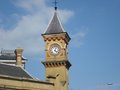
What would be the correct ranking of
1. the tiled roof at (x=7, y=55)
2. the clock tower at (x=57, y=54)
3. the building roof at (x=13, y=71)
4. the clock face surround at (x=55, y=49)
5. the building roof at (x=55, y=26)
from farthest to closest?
the tiled roof at (x=7, y=55) → the building roof at (x=55, y=26) → the clock face surround at (x=55, y=49) → the clock tower at (x=57, y=54) → the building roof at (x=13, y=71)

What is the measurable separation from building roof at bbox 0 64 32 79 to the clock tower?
13.3ft

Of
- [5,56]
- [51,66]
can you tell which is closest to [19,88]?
[51,66]

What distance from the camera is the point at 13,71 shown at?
5772 cm

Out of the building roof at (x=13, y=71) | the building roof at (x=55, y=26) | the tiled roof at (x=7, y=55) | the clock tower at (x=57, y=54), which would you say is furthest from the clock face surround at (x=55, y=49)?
the tiled roof at (x=7, y=55)

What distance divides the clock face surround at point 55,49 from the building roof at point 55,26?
222cm

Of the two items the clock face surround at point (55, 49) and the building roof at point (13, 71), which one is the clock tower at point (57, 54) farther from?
the building roof at point (13, 71)

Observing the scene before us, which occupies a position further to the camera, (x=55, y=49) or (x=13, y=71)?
(x=55, y=49)

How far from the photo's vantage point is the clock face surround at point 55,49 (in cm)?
6253

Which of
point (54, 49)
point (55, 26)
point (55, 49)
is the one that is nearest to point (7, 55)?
point (55, 26)

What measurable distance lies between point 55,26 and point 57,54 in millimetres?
5083

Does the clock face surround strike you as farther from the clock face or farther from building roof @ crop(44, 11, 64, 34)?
building roof @ crop(44, 11, 64, 34)

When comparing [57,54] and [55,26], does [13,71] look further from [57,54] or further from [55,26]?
[55,26]

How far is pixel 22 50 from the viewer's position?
62312mm

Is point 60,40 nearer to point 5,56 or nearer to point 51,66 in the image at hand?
point 51,66
